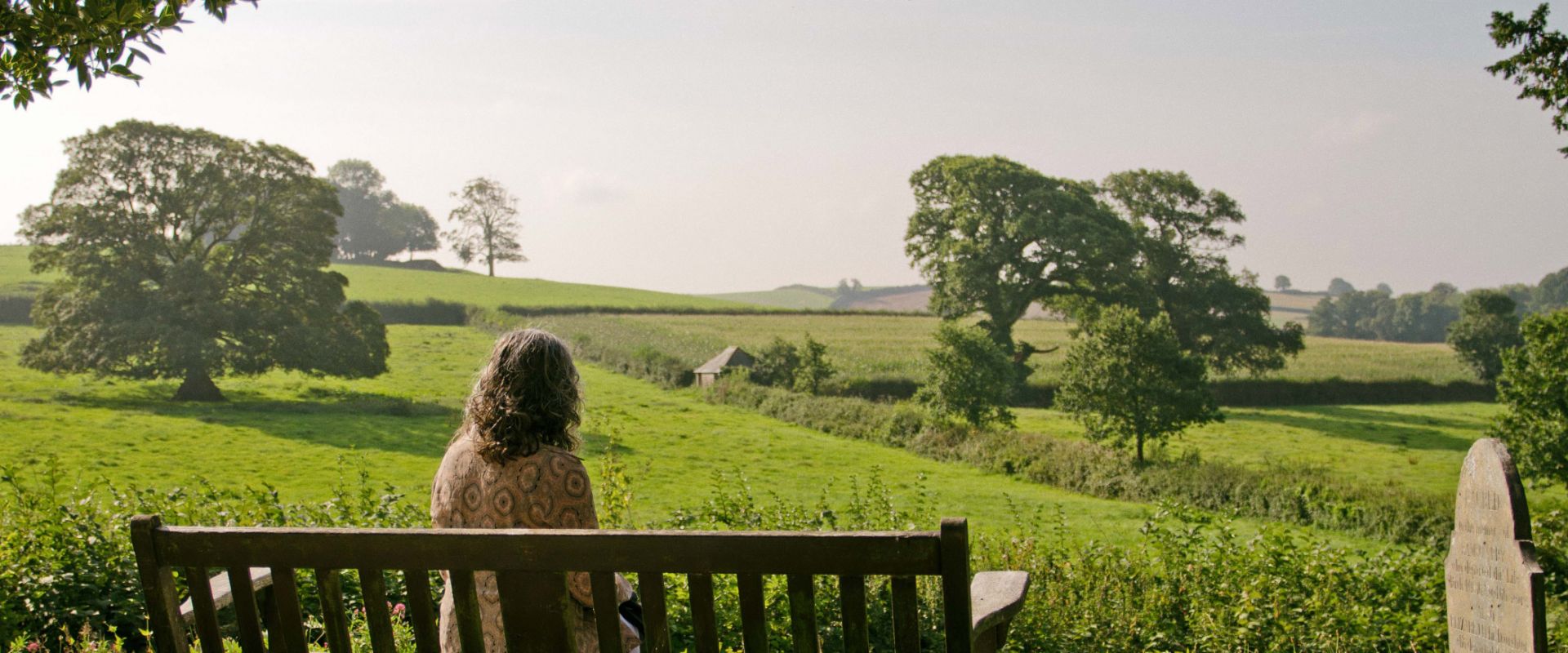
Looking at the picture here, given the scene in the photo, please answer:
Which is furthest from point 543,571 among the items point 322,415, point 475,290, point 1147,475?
point 475,290

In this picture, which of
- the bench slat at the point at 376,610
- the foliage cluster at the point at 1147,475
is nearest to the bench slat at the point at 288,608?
the bench slat at the point at 376,610

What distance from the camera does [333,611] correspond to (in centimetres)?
278

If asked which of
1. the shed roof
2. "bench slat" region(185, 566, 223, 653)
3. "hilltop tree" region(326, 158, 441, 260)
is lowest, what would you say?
the shed roof

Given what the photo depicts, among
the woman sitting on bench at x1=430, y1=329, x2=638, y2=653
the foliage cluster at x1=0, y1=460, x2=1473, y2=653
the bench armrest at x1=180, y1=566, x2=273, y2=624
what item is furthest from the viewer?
the foliage cluster at x1=0, y1=460, x2=1473, y2=653

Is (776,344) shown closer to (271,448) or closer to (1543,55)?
(271,448)

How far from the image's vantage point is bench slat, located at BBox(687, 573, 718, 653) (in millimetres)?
2412

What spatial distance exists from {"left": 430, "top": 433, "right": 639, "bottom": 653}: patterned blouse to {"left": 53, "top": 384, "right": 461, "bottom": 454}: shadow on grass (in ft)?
80.2

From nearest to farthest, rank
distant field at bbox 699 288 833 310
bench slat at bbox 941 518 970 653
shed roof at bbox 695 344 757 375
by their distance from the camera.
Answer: bench slat at bbox 941 518 970 653
shed roof at bbox 695 344 757 375
distant field at bbox 699 288 833 310

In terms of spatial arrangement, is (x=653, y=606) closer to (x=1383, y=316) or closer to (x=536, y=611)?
(x=536, y=611)

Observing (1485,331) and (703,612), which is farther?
(1485,331)

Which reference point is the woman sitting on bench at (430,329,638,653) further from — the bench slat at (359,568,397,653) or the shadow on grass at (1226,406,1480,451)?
the shadow on grass at (1226,406,1480,451)

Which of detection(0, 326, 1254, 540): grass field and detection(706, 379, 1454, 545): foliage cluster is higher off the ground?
detection(0, 326, 1254, 540): grass field

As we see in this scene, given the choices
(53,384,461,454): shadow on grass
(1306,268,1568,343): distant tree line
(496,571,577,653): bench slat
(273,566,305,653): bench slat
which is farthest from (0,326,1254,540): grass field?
(1306,268,1568,343): distant tree line

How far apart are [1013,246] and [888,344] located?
11.1m
